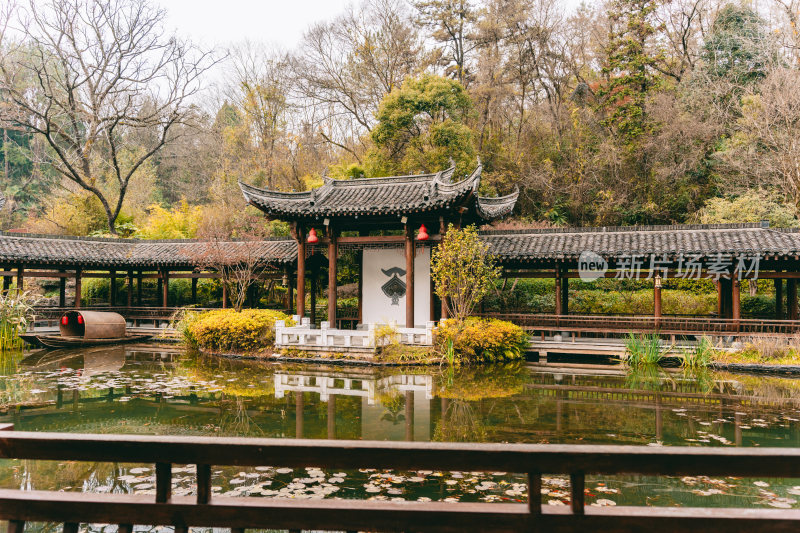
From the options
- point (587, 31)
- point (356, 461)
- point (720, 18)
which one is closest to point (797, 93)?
point (720, 18)

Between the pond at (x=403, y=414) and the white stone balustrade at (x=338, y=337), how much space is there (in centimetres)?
92

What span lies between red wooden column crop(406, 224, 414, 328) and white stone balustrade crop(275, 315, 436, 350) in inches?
25.4

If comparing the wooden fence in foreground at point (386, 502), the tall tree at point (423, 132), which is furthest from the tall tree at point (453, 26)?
the wooden fence in foreground at point (386, 502)

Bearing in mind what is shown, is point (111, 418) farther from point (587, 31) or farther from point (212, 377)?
point (587, 31)

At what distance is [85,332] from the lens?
15.0 m

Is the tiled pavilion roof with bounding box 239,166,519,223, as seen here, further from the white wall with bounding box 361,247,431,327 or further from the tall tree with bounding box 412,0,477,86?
the tall tree with bounding box 412,0,477,86

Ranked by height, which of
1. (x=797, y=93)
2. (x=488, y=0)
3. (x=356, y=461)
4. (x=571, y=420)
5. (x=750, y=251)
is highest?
(x=488, y=0)

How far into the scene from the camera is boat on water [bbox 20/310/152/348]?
1464 cm

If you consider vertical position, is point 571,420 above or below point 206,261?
below

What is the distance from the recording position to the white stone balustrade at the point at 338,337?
1268 centimetres

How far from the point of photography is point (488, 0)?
81.0ft

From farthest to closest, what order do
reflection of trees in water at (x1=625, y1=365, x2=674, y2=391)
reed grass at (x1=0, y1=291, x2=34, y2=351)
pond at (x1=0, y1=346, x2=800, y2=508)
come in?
reed grass at (x1=0, y1=291, x2=34, y2=351) → reflection of trees in water at (x1=625, y1=365, x2=674, y2=391) → pond at (x1=0, y1=346, x2=800, y2=508)

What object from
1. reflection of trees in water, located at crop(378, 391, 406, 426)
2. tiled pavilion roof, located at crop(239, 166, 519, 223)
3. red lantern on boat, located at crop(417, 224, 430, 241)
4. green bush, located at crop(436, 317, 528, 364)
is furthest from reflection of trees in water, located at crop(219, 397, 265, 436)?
red lantern on boat, located at crop(417, 224, 430, 241)

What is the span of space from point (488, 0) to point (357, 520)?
27011mm
